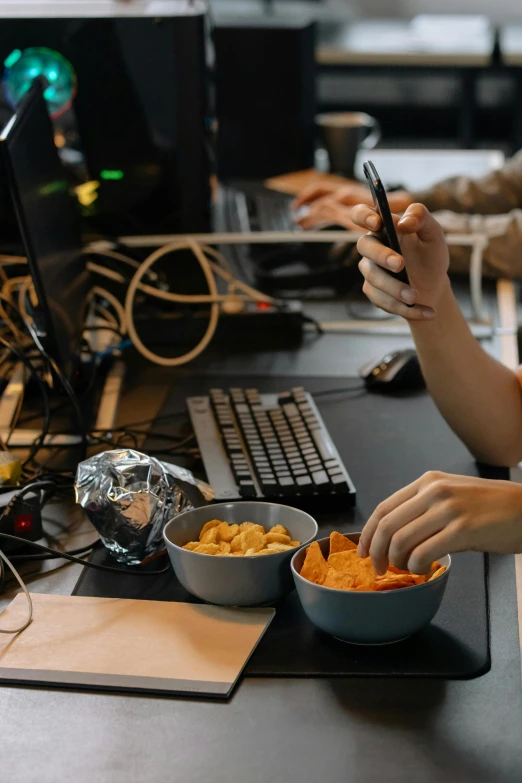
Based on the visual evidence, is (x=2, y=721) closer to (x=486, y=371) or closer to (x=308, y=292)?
(x=486, y=371)

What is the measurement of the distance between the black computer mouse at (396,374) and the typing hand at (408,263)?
0.79 feet

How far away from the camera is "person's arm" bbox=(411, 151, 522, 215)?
7.09 ft

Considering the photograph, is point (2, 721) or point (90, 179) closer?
point (2, 721)

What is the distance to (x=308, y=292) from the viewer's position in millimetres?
1750

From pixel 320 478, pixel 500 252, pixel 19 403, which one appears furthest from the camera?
pixel 500 252

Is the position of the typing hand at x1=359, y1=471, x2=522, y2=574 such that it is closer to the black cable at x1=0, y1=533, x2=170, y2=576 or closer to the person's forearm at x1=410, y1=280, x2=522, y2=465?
the black cable at x1=0, y1=533, x2=170, y2=576

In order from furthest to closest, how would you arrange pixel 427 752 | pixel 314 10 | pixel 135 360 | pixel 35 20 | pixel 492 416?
pixel 314 10
pixel 35 20
pixel 135 360
pixel 492 416
pixel 427 752

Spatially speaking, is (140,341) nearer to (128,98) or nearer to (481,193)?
(128,98)

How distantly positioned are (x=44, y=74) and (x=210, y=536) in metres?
1.04

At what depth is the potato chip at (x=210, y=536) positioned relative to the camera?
84cm

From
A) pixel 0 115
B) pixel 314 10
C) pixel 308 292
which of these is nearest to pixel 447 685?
pixel 308 292

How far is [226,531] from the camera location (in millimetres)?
854

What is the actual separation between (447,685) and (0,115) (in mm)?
1249

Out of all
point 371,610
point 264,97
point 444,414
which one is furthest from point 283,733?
point 264,97
